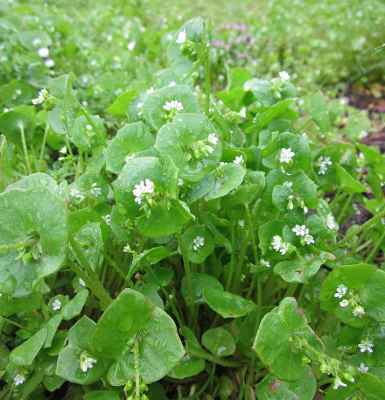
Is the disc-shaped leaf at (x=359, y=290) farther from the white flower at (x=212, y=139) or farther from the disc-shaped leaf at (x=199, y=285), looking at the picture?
the white flower at (x=212, y=139)

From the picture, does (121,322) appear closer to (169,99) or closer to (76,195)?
(76,195)

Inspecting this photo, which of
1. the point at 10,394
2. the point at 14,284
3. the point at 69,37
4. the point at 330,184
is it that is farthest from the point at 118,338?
the point at 69,37

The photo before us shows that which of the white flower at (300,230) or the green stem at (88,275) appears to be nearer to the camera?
the green stem at (88,275)

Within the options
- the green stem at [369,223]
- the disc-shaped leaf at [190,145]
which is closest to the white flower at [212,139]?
the disc-shaped leaf at [190,145]

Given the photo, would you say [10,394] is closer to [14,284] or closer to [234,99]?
[14,284]

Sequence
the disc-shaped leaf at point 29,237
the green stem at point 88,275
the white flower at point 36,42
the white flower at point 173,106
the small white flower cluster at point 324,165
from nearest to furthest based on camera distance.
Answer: the disc-shaped leaf at point 29,237 < the green stem at point 88,275 < the white flower at point 173,106 < the small white flower cluster at point 324,165 < the white flower at point 36,42

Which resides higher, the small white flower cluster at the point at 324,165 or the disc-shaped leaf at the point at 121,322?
the disc-shaped leaf at the point at 121,322

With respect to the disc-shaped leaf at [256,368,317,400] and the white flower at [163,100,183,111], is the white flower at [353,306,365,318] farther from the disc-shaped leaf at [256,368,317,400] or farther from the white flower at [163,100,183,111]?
the white flower at [163,100,183,111]

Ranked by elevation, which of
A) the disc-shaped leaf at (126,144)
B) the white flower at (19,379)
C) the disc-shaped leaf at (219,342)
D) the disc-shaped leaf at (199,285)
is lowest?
the disc-shaped leaf at (219,342)
